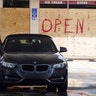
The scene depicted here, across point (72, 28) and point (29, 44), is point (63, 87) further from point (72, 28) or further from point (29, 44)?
point (72, 28)

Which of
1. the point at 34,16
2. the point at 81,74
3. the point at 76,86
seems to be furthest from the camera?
the point at 34,16

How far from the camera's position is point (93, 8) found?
934 inches

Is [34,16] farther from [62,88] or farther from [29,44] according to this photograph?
[62,88]

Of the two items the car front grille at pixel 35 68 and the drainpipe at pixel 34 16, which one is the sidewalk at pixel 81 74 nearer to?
the car front grille at pixel 35 68

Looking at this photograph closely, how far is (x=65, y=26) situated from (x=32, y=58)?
427 inches

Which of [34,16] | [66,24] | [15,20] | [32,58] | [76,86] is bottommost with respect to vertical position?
[76,86]

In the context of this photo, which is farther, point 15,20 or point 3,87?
point 15,20

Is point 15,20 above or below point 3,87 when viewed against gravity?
above

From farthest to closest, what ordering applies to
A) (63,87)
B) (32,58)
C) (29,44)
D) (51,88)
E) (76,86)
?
(76,86) < (29,44) < (51,88) < (63,87) < (32,58)

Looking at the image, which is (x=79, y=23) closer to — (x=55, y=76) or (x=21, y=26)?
(x=21, y=26)

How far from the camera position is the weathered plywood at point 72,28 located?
23.5m

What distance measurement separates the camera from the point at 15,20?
23.4 m

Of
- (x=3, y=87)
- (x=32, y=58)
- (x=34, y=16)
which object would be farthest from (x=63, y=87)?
(x=34, y=16)

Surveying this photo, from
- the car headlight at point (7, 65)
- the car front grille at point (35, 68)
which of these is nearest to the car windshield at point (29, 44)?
the car headlight at point (7, 65)
